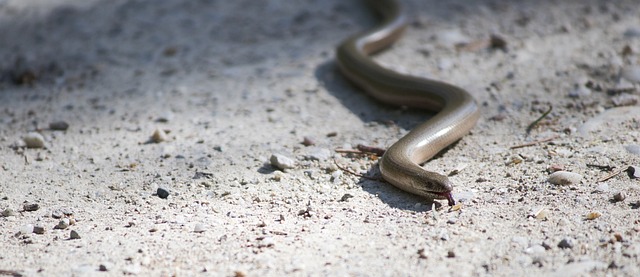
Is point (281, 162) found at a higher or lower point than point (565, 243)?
higher

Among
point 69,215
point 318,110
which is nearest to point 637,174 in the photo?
point 318,110

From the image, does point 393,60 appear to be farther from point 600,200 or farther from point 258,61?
point 600,200

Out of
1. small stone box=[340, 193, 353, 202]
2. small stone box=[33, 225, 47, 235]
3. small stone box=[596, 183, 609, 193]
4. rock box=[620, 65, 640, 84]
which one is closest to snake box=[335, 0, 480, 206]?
small stone box=[340, 193, 353, 202]

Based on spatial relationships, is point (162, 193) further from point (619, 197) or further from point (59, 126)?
point (619, 197)

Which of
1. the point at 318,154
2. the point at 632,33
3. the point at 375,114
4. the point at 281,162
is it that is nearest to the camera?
the point at 281,162

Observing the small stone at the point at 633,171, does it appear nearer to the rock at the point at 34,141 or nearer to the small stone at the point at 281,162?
the small stone at the point at 281,162

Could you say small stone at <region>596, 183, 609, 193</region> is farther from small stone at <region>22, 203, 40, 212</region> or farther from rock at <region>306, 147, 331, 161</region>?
small stone at <region>22, 203, 40, 212</region>

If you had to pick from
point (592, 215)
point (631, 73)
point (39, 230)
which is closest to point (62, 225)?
point (39, 230)
